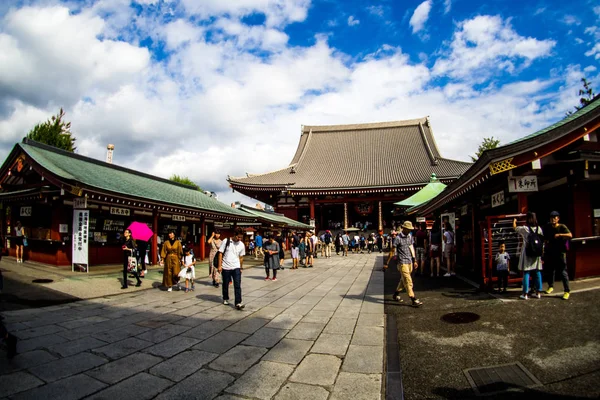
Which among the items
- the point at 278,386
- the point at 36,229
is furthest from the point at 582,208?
the point at 36,229

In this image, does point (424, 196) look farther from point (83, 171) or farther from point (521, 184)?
point (83, 171)

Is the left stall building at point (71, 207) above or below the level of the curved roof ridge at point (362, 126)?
below

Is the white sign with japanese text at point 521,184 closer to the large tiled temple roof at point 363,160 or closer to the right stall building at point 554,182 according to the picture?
the right stall building at point 554,182

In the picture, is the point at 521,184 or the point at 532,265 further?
the point at 521,184

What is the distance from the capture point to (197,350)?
4074 millimetres

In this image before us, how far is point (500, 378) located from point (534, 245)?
11.2 feet

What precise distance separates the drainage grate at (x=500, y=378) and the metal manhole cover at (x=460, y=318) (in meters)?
1.53

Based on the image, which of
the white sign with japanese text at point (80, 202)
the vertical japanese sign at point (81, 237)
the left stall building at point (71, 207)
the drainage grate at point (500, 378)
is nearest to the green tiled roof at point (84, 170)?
the left stall building at point (71, 207)

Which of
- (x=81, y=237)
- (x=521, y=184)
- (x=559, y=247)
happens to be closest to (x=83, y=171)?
(x=81, y=237)

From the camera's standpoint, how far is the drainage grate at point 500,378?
2.93 meters

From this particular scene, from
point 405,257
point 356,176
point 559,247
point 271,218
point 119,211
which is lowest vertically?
point 405,257

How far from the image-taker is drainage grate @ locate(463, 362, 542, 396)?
2.93 meters

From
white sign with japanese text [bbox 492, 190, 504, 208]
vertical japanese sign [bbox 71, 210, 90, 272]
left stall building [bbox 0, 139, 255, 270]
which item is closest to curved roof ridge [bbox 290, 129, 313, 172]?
left stall building [bbox 0, 139, 255, 270]

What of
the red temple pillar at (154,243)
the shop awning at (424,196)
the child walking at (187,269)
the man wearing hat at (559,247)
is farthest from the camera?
the shop awning at (424,196)
